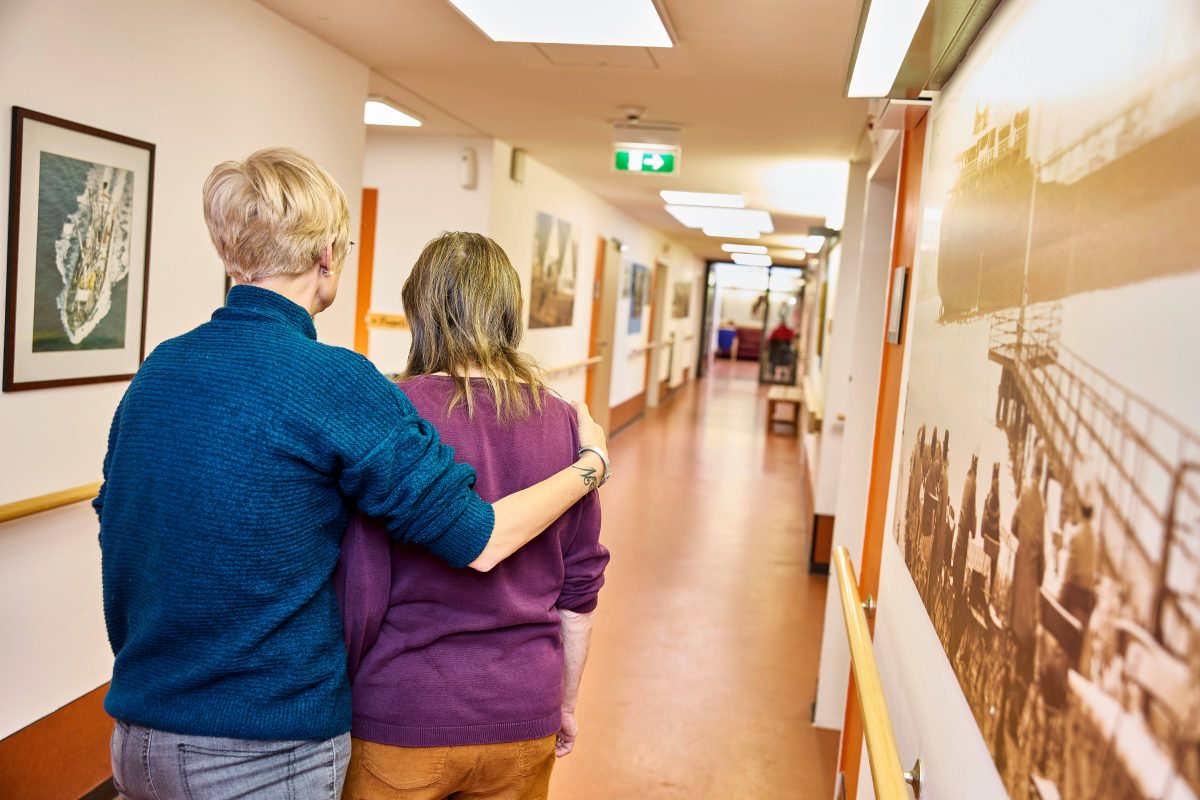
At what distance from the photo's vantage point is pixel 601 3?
10.7ft

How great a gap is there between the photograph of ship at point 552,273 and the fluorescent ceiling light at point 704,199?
3.21 feet

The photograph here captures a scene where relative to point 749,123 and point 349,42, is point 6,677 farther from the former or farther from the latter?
point 749,123

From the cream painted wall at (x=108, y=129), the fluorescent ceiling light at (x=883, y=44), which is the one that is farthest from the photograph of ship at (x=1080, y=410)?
the cream painted wall at (x=108, y=129)

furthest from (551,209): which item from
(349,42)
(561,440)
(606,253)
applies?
(561,440)

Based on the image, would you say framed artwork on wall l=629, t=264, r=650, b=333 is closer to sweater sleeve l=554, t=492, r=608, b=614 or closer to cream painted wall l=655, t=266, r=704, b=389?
cream painted wall l=655, t=266, r=704, b=389

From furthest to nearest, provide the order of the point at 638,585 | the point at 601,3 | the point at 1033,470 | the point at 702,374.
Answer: the point at 702,374 → the point at 638,585 → the point at 601,3 → the point at 1033,470

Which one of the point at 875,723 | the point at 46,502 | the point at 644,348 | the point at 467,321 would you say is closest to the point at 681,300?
the point at 644,348

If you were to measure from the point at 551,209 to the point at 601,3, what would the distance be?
16.6 feet

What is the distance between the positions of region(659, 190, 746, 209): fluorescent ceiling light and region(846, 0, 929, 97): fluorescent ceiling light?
662cm

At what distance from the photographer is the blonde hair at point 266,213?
1438mm

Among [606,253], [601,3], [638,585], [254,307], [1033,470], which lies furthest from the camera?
[606,253]

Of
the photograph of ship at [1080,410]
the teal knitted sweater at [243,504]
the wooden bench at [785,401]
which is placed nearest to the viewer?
the photograph of ship at [1080,410]

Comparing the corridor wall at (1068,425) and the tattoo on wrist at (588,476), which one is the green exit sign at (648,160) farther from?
the tattoo on wrist at (588,476)

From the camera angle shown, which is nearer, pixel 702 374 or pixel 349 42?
pixel 349 42
